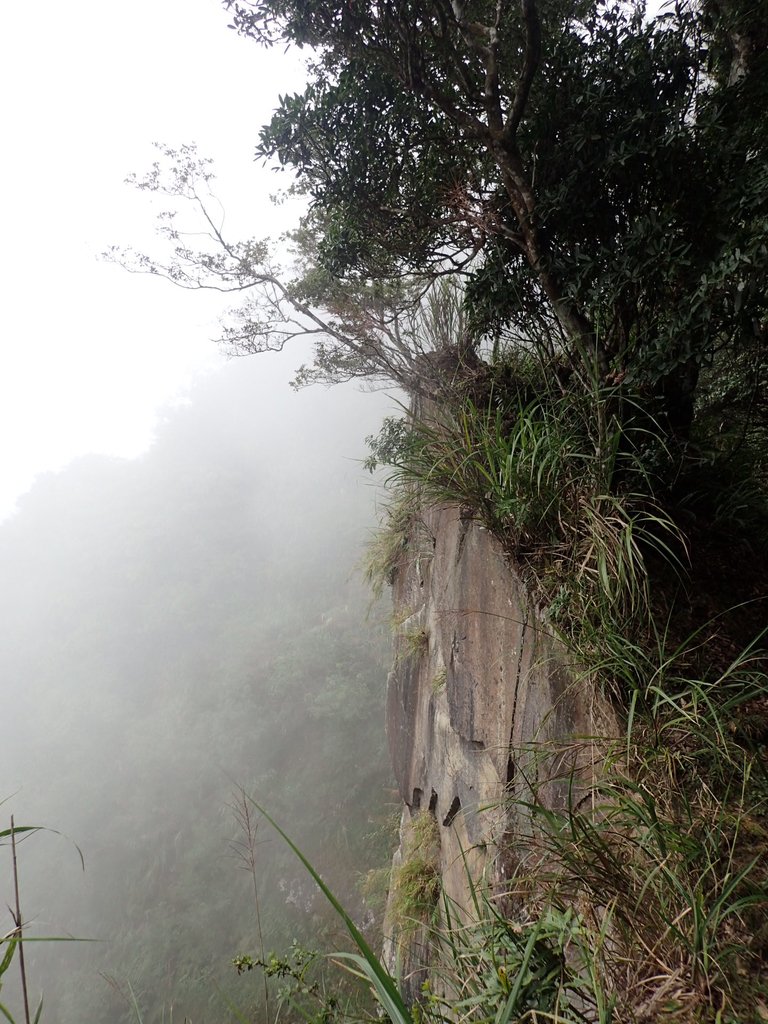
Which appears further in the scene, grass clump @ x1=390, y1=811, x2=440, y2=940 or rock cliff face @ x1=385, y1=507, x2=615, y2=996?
grass clump @ x1=390, y1=811, x2=440, y2=940

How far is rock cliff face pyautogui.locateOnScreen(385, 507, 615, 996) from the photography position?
6.38 feet

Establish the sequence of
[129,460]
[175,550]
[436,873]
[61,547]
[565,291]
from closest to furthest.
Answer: [565,291]
[436,873]
[175,550]
[61,547]
[129,460]

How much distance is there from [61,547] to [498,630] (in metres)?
35.4

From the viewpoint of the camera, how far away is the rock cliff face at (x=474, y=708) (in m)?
1.94

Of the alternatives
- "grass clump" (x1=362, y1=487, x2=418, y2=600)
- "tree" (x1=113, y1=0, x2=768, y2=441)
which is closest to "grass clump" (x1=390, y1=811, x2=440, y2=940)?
"grass clump" (x1=362, y1=487, x2=418, y2=600)

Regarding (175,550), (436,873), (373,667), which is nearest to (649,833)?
(436,873)

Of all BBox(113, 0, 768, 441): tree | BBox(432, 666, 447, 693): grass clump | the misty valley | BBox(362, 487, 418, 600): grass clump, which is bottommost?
the misty valley

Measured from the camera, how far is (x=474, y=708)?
2760mm

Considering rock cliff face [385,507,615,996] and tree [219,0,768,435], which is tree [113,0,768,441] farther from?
rock cliff face [385,507,615,996]

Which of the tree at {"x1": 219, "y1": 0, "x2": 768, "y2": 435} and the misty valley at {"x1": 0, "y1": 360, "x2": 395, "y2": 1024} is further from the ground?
the tree at {"x1": 219, "y1": 0, "x2": 768, "y2": 435}

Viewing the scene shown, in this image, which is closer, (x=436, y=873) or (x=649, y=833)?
(x=649, y=833)

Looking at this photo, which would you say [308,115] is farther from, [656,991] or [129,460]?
[129,460]

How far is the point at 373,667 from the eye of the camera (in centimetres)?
1962

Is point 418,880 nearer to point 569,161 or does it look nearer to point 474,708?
point 474,708
